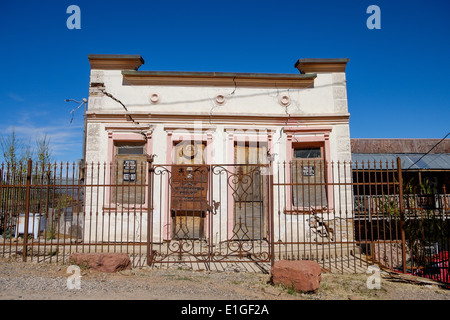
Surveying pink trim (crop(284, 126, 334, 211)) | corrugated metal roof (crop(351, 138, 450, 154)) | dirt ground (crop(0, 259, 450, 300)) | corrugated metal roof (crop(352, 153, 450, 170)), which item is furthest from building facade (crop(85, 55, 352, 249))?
corrugated metal roof (crop(351, 138, 450, 154))

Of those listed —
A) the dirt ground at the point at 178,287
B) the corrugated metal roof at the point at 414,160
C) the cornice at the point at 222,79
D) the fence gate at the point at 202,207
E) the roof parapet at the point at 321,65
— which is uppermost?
the roof parapet at the point at 321,65

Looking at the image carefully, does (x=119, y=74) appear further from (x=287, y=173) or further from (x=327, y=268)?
(x=327, y=268)

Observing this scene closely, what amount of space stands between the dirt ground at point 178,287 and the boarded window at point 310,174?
2533 mm

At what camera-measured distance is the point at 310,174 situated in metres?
8.89

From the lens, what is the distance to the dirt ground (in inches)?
201

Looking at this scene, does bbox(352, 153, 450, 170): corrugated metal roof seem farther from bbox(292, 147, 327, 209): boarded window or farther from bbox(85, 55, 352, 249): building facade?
bbox(85, 55, 352, 249): building facade

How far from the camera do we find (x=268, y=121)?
355 inches

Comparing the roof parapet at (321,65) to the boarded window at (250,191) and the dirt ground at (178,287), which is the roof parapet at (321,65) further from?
the dirt ground at (178,287)

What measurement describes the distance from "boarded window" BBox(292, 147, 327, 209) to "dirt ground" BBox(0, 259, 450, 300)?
2533mm

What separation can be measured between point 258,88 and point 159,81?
276 cm

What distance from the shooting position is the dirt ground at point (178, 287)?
5105mm

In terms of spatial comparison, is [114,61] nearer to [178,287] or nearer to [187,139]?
[187,139]

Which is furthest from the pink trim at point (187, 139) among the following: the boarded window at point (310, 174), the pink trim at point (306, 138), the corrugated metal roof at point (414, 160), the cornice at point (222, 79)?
the corrugated metal roof at point (414, 160)

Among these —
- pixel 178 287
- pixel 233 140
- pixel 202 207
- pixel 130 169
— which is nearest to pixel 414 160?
pixel 233 140
